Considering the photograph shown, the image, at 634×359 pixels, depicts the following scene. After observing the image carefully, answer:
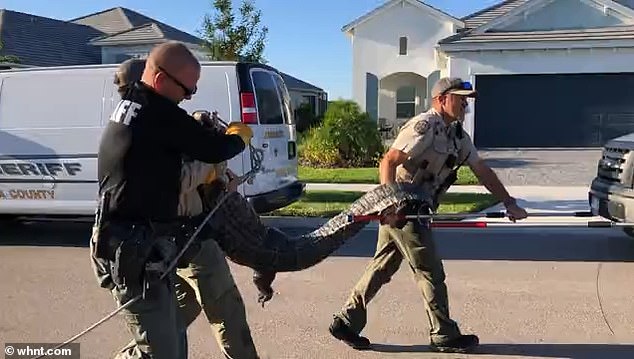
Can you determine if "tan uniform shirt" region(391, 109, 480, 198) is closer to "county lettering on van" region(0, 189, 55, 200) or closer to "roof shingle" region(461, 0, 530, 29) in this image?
"county lettering on van" region(0, 189, 55, 200)

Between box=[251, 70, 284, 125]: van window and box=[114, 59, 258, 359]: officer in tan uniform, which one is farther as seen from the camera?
box=[251, 70, 284, 125]: van window

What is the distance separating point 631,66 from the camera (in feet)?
69.9

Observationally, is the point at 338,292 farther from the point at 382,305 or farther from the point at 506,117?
the point at 506,117

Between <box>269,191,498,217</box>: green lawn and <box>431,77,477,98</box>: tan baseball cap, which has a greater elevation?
<box>431,77,477,98</box>: tan baseball cap

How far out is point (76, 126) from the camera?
7949 millimetres

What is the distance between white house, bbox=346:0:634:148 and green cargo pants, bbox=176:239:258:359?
19510 mm

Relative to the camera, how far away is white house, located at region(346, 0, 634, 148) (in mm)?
21594

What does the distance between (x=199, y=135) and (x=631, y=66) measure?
69.6 ft

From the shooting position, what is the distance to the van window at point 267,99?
7.95m

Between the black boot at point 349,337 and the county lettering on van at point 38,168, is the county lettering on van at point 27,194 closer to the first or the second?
the county lettering on van at point 38,168

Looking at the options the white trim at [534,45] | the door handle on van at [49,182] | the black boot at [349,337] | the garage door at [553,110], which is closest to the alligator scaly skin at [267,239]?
the black boot at [349,337]

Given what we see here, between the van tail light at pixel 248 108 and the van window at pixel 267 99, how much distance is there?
0.28ft

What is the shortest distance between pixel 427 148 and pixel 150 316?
2016 mm

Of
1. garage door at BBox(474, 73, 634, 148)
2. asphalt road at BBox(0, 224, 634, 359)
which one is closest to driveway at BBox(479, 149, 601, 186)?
garage door at BBox(474, 73, 634, 148)
